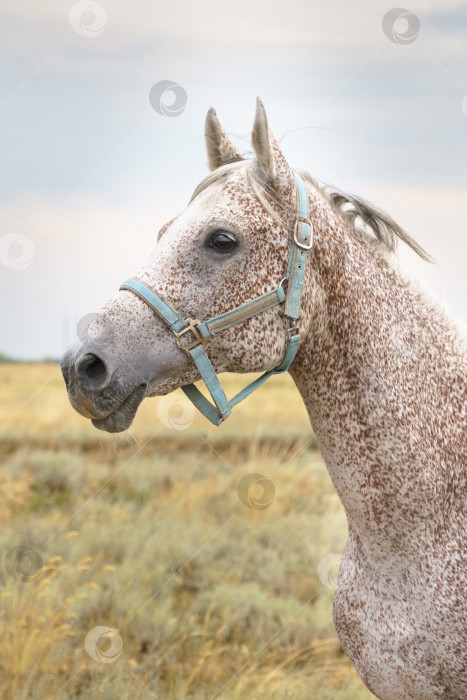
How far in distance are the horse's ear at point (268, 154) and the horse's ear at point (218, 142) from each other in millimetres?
309

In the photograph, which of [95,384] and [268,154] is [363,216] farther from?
[95,384]

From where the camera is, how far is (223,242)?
8.17ft

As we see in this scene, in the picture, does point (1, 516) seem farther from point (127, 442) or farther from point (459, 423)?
point (459, 423)

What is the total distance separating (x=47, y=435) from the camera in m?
11.3

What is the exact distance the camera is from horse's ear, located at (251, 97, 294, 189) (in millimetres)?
2395

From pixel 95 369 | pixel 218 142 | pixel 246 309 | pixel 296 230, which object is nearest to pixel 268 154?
pixel 296 230

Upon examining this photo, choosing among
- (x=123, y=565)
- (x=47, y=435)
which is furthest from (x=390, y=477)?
(x=47, y=435)
